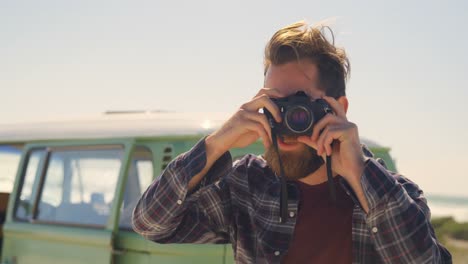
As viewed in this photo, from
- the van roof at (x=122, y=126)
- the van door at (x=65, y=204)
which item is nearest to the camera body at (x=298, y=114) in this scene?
the van roof at (x=122, y=126)

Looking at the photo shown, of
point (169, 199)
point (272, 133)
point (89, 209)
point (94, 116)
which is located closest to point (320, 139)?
point (272, 133)

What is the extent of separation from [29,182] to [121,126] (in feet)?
3.87

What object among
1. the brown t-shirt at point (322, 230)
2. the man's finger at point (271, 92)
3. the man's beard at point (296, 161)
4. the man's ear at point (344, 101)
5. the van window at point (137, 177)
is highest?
the van window at point (137, 177)

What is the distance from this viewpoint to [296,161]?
7.97 ft

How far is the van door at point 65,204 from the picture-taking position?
16.8ft

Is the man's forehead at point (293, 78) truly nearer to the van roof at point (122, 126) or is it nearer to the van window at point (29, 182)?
the van roof at point (122, 126)

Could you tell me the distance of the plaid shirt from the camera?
7.36 feet

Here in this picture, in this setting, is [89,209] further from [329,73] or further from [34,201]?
[329,73]

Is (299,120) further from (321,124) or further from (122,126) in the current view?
(122,126)

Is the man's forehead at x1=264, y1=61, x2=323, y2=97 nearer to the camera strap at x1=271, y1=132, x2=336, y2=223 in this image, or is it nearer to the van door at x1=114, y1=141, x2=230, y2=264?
the camera strap at x1=271, y1=132, x2=336, y2=223

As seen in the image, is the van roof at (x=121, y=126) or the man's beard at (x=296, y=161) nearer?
the man's beard at (x=296, y=161)

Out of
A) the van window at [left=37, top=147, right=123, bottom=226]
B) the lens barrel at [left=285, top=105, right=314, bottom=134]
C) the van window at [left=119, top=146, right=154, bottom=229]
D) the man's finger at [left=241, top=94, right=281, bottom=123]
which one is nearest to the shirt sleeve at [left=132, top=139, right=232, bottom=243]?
the man's finger at [left=241, top=94, right=281, bottom=123]

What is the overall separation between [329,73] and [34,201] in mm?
3804

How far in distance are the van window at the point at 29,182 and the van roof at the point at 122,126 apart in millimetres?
146
